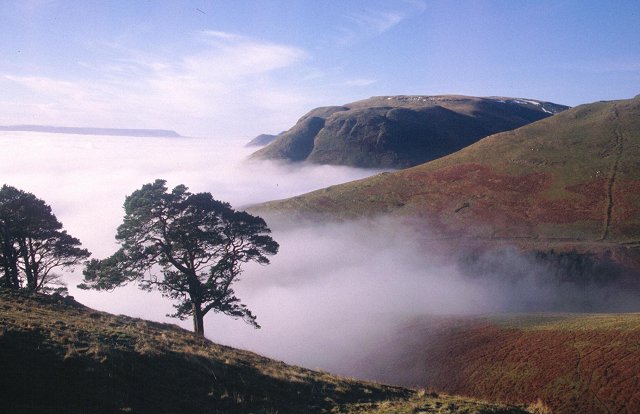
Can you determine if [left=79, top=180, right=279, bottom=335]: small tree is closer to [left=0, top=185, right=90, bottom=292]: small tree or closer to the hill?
[left=0, top=185, right=90, bottom=292]: small tree

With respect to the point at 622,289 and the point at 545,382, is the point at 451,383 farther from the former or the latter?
the point at 622,289

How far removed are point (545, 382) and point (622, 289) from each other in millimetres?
31000

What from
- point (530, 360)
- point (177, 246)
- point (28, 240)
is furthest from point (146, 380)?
point (530, 360)

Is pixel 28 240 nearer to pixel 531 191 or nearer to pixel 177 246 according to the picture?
pixel 177 246

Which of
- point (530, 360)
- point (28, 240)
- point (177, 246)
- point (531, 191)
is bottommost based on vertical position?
point (530, 360)

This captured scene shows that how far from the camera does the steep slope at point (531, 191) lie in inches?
2445

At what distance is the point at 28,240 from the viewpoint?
28062 millimetres

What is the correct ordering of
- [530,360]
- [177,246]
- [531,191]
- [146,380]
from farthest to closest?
[531,191], [530,360], [177,246], [146,380]

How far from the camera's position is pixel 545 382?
24219 millimetres

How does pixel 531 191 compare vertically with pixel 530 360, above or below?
above

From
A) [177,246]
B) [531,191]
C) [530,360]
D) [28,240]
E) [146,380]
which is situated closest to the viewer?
[146,380]

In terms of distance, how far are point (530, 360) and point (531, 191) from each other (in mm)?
53208

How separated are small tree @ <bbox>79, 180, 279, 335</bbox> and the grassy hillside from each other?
13.1m

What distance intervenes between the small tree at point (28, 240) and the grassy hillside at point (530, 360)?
23.0 metres
